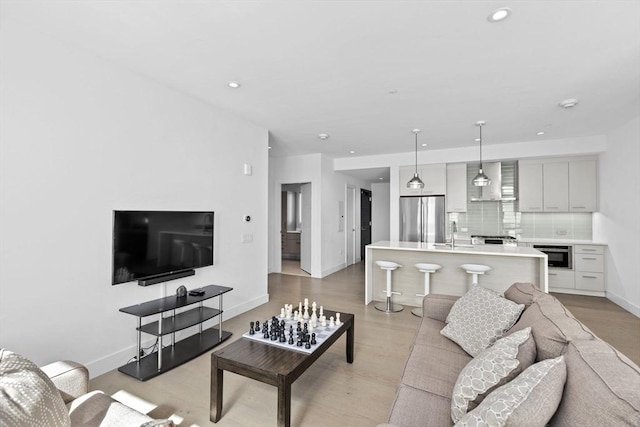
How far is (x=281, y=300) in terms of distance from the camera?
4.79 m

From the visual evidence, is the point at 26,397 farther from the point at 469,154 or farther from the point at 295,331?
the point at 469,154

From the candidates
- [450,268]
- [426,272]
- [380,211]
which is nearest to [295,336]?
[426,272]

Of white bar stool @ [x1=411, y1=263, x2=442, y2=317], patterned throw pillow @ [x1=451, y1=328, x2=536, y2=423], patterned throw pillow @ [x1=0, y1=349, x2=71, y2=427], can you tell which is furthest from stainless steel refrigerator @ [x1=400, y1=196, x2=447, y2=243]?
patterned throw pillow @ [x1=0, y1=349, x2=71, y2=427]

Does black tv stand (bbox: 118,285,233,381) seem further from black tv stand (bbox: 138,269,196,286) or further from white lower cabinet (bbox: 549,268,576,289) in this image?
white lower cabinet (bbox: 549,268,576,289)

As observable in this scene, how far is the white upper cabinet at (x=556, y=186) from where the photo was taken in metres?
5.40

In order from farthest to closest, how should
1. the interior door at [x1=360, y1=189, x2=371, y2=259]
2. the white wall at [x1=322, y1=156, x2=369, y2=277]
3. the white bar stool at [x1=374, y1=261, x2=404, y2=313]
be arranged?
the interior door at [x1=360, y1=189, x2=371, y2=259]
the white wall at [x1=322, y1=156, x2=369, y2=277]
the white bar stool at [x1=374, y1=261, x2=404, y2=313]

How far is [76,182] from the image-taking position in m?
2.44

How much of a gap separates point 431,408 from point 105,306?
8.79ft

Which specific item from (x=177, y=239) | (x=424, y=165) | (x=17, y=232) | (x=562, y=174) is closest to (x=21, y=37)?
(x=17, y=232)

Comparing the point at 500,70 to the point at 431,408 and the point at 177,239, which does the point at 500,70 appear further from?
the point at 177,239

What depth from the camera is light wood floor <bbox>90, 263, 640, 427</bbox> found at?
2080 mm

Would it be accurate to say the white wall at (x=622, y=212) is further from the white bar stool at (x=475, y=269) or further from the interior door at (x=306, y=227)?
the interior door at (x=306, y=227)

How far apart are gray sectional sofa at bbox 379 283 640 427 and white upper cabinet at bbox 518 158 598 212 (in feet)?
13.5

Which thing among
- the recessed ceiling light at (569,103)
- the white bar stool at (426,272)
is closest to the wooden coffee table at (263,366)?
the white bar stool at (426,272)
